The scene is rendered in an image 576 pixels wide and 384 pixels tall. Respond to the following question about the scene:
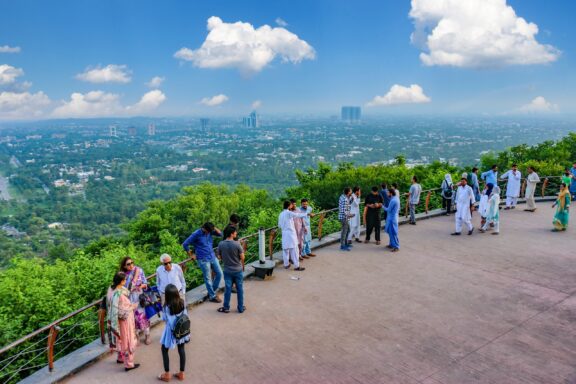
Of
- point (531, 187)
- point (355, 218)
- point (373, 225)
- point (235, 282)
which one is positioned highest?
point (531, 187)

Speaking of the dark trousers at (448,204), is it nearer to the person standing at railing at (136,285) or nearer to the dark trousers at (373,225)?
the dark trousers at (373,225)

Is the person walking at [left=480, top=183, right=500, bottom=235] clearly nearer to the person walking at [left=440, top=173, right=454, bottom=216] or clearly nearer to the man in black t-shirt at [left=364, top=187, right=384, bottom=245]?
the person walking at [left=440, top=173, right=454, bottom=216]

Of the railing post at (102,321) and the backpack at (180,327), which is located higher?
the backpack at (180,327)

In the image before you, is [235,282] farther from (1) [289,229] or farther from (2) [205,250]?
(1) [289,229]

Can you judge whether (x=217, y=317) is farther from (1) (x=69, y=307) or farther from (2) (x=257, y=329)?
(1) (x=69, y=307)

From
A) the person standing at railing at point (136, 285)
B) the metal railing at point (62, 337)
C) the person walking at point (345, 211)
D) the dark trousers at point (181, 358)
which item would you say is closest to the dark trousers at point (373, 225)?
the person walking at point (345, 211)


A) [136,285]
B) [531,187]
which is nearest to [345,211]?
[136,285]

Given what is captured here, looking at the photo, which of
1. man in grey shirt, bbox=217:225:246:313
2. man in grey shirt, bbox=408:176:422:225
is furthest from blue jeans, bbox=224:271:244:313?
man in grey shirt, bbox=408:176:422:225
